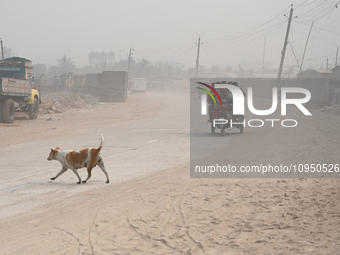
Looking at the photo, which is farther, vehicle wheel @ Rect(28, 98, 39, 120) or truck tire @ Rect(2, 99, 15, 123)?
vehicle wheel @ Rect(28, 98, 39, 120)

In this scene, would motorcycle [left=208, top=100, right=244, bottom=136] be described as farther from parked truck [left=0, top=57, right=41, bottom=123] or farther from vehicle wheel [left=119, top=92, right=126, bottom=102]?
vehicle wheel [left=119, top=92, right=126, bottom=102]

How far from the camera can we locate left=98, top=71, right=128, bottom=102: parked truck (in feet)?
136

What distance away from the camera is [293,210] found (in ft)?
19.8

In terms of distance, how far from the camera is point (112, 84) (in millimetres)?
41562

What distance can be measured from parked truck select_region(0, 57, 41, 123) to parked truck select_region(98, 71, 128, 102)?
667 inches

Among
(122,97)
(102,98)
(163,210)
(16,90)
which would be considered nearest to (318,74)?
(122,97)

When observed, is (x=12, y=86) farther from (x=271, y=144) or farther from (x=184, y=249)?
(x=184, y=249)

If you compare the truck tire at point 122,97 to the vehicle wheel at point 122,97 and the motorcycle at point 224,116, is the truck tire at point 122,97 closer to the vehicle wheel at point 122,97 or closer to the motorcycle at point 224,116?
the vehicle wheel at point 122,97

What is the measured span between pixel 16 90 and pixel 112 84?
2055 cm

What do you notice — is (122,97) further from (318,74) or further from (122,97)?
(318,74)

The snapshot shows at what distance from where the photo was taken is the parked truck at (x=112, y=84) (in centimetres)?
4138

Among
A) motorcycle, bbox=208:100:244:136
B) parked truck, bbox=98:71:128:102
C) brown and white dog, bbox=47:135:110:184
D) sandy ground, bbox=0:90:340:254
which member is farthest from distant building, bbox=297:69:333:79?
brown and white dog, bbox=47:135:110:184

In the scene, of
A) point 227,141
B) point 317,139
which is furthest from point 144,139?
point 317,139

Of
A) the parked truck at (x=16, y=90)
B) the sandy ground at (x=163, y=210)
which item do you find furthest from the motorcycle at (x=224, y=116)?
the parked truck at (x=16, y=90)
